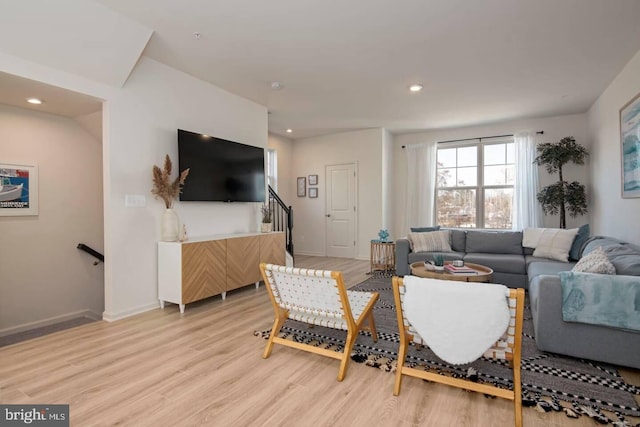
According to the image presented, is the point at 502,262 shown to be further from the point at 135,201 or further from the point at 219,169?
the point at 135,201

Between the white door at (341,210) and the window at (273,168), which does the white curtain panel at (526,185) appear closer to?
the white door at (341,210)

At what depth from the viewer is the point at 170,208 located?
140 inches

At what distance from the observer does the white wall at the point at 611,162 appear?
3.46 meters

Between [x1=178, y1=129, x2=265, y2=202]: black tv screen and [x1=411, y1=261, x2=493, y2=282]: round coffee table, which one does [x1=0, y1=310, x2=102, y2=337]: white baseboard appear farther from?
[x1=411, y1=261, x2=493, y2=282]: round coffee table

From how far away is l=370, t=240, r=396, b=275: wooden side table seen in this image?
5.46 meters

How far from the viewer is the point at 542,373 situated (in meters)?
2.13

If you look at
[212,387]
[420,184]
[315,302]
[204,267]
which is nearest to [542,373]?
[315,302]

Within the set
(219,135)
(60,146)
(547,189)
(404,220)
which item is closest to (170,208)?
(219,135)

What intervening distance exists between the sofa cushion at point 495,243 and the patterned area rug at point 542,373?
187 centimetres

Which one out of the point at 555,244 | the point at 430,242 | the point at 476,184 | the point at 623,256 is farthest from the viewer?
the point at 476,184

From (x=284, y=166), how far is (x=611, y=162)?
5590 mm

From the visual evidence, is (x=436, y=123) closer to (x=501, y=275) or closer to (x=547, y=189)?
(x=547, y=189)

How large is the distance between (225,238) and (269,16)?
238cm

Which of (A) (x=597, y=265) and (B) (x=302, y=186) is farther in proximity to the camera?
(B) (x=302, y=186)
